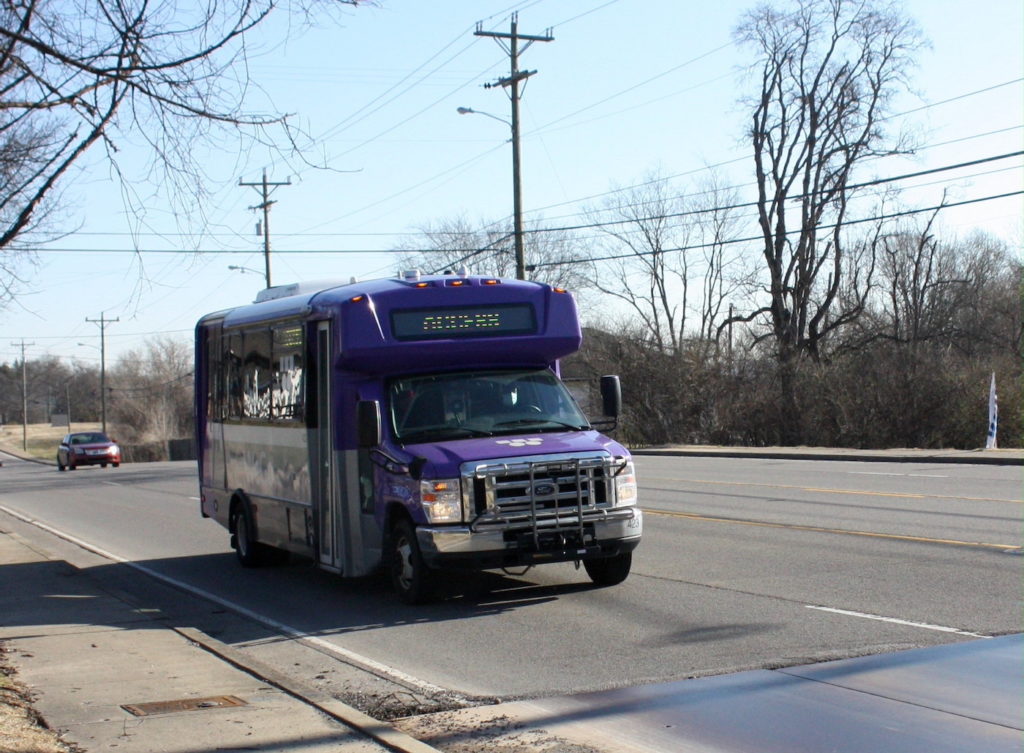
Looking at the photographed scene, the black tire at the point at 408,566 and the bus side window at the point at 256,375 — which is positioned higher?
the bus side window at the point at 256,375

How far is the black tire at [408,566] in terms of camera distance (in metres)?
10.4

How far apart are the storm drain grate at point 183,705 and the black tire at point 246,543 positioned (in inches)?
263

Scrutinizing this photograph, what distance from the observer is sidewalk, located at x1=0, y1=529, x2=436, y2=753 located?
21.0 feet

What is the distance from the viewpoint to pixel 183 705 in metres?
7.33

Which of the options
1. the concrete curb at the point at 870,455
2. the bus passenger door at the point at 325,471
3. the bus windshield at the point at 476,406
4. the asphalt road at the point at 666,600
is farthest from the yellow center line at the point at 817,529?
the concrete curb at the point at 870,455

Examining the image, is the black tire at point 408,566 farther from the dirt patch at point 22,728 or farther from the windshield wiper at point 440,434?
the dirt patch at point 22,728

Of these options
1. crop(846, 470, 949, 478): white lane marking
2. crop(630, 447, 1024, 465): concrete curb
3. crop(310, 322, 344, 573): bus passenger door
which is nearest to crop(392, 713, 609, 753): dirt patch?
crop(310, 322, 344, 573): bus passenger door

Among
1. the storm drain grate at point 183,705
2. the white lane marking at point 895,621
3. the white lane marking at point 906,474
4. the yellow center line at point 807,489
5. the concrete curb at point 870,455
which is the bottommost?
the storm drain grate at point 183,705

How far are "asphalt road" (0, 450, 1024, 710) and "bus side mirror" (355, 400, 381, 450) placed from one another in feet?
5.22

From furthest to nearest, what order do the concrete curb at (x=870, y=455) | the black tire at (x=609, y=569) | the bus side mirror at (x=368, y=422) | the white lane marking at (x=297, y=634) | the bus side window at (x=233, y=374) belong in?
the concrete curb at (x=870, y=455) < the bus side window at (x=233, y=374) < the black tire at (x=609, y=569) < the bus side mirror at (x=368, y=422) < the white lane marking at (x=297, y=634)

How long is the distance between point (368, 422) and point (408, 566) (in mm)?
1359

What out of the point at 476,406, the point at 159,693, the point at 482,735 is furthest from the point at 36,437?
the point at 482,735

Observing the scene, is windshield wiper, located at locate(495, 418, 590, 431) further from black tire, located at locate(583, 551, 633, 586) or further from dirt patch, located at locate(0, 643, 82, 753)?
dirt patch, located at locate(0, 643, 82, 753)

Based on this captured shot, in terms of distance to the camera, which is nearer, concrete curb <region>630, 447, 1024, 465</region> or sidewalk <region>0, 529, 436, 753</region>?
sidewalk <region>0, 529, 436, 753</region>
